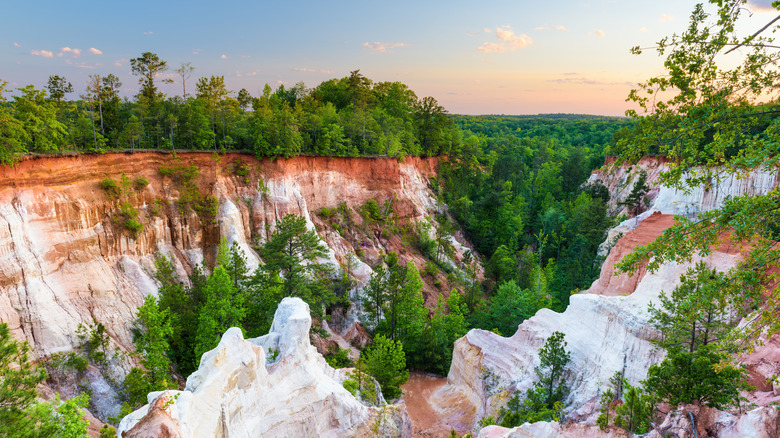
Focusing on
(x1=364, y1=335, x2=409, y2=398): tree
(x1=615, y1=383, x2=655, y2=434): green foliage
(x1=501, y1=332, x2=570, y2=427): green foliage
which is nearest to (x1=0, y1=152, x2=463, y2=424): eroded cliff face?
(x1=364, y1=335, x2=409, y2=398): tree

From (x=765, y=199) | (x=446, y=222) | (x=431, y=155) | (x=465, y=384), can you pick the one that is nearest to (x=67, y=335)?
(x=465, y=384)

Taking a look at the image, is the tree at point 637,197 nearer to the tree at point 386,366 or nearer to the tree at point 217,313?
the tree at point 386,366

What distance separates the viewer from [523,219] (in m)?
55.9

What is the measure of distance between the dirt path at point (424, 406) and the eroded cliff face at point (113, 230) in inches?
227

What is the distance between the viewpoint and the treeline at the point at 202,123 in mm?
22703

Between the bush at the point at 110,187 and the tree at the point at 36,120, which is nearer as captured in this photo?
the tree at the point at 36,120

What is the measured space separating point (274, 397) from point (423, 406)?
13054 mm

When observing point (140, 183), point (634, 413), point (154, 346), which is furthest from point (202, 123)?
point (634, 413)

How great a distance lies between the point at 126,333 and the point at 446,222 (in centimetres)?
3563

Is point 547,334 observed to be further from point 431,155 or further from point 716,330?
point 431,155

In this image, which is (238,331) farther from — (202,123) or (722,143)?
(202,123)

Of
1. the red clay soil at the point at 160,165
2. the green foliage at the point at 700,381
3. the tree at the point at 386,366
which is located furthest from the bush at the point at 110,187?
the green foliage at the point at 700,381

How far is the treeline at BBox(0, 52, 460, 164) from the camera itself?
22.7 metres

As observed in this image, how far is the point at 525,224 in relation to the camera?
56.2 m
